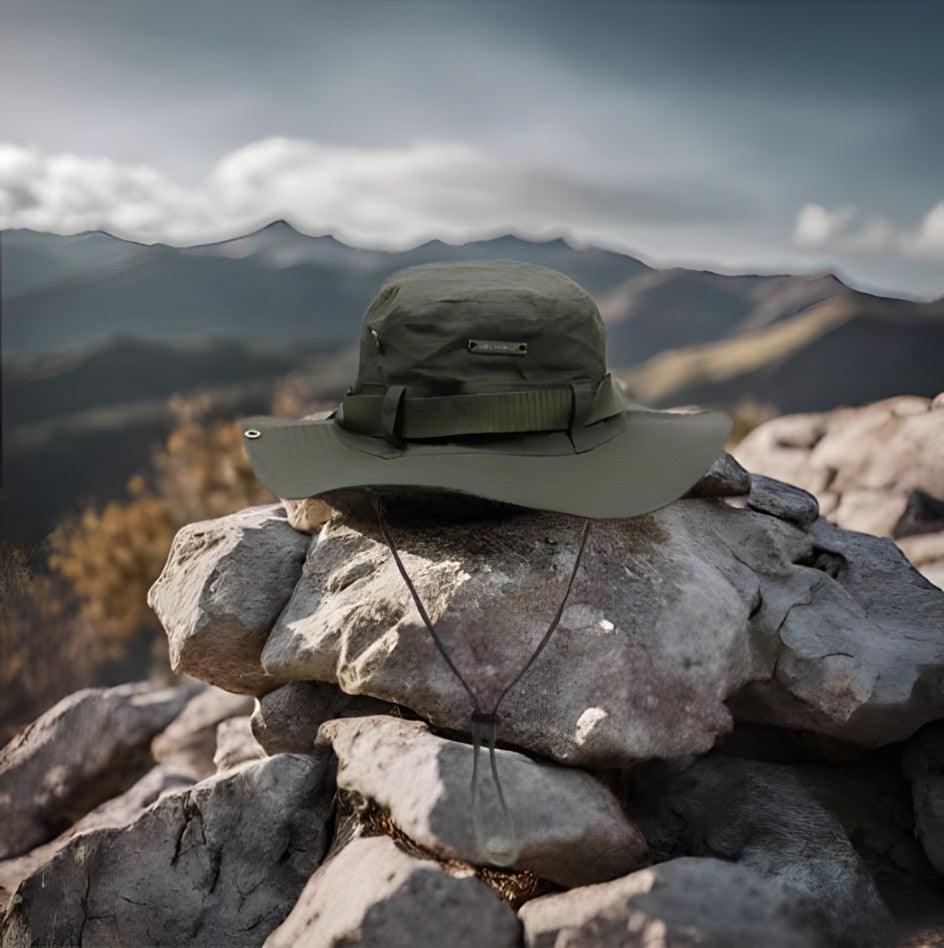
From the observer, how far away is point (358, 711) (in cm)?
269

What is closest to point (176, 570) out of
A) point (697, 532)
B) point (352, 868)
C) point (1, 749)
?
point (1, 749)

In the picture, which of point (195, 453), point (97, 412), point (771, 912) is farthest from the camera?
point (195, 453)

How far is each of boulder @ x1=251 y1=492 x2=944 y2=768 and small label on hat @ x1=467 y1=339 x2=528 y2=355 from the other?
1.80 feet

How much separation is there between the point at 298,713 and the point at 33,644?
42.5 inches

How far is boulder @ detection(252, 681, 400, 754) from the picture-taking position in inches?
111

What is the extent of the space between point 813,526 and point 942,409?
148 cm

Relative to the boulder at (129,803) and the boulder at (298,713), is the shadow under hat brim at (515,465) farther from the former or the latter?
the boulder at (129,803)

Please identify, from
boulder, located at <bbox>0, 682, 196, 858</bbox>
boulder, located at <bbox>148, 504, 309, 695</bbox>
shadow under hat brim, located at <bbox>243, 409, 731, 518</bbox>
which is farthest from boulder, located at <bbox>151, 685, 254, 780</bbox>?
shadow under hat brim, located at <bbox>243, 409, 731, 518</bbox>

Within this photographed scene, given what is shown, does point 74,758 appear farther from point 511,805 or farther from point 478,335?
point 478,335

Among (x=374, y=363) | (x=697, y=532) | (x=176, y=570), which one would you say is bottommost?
(x=176, y=570)

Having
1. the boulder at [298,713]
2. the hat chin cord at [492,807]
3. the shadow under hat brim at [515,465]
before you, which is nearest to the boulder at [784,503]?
the shadow under hat brim at [515,465]

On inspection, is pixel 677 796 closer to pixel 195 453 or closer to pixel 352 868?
pixel 352 868

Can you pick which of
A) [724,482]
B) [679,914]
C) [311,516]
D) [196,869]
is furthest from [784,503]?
[196,869]

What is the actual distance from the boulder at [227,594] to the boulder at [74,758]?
1.24 meters
